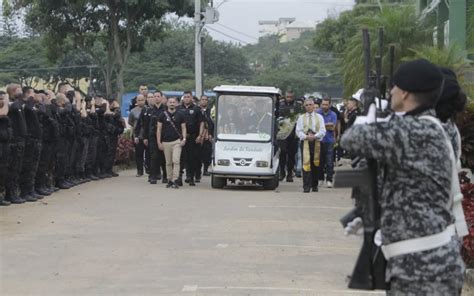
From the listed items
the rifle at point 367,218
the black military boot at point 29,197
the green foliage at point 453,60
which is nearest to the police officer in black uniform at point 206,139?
the green foliage at point 453,60

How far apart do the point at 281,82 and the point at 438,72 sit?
74640 mm

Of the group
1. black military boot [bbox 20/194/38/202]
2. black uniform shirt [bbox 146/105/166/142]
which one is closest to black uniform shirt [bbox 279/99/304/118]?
black uniform shirt [bbox 146/105/166/142]

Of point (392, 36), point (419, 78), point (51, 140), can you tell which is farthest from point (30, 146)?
point (419, 78)

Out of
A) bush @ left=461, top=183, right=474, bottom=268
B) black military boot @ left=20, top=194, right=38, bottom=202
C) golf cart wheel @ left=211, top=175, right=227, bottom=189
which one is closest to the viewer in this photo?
bush @ left=461, top=183, right=474, bottom=268

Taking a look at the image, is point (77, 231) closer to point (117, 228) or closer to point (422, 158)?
point (117, 228)

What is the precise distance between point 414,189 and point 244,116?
53.0 ft

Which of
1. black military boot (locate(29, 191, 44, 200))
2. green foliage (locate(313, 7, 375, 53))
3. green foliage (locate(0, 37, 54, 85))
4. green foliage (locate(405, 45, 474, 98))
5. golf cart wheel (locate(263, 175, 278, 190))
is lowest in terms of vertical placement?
golf cart wheel (locate(263, 175, 278, 190))

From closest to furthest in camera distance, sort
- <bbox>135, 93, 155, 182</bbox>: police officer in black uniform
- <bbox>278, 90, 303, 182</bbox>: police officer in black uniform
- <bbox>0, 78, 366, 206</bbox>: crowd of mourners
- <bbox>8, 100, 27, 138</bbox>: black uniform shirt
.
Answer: <bbox>8, 100, 27, 138</bbox>: black uniform shirt → <bbox>0, 78, 366, 206</bbox>: crowd of mourners → <bbox>135, 93, 155, 182</bbox>: police officer in black uniform → <bbox>278, 90, 303, 182</bbox>: police officer in black uniform

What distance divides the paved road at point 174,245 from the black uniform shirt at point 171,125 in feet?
7.64

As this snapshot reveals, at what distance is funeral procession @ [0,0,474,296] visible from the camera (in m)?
5.16

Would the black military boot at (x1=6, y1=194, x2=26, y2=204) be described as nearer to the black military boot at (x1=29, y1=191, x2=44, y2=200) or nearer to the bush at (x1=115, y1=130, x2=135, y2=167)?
the black military boot at (x1=29, y1=191, x2=44, y2=200)

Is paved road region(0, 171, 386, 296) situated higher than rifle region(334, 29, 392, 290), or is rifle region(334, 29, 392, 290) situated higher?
rifle region(334, 29, 392, 290)

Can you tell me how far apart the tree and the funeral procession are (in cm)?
8

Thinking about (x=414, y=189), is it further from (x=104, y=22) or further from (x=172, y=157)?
(x=104, y=22)
